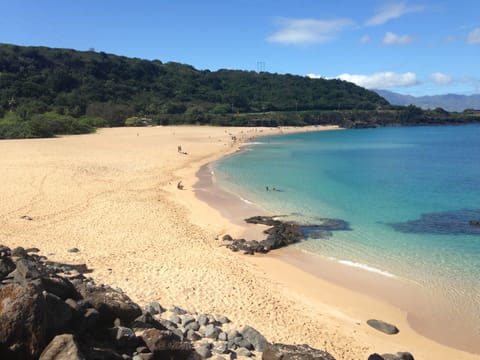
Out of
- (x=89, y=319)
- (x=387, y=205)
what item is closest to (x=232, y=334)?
(x=89, y=319)

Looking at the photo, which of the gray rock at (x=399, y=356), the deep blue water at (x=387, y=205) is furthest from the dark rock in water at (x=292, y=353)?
the deep blue water at (x=387, y=205)

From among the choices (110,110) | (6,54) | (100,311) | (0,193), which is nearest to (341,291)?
(100,311)

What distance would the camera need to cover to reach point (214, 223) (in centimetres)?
2050

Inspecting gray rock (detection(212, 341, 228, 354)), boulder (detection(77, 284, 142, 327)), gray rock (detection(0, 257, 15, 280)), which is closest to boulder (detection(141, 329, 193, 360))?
boulder (detection(77, 284, 142, 327))

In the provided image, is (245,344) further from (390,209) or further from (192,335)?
(390,209)

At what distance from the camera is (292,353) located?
275 inches

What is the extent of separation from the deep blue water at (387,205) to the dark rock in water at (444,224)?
0.16ft

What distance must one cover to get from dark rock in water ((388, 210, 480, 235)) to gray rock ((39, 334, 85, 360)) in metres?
18.0

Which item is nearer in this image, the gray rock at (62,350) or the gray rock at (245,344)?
the gray rock at (62,350)

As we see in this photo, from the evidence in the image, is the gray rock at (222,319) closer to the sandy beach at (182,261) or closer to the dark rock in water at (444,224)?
the sandy beach at (182,261)

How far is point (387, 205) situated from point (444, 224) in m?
4.86

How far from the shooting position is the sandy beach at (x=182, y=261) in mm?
10336

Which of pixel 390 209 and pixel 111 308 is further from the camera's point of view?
pixel 390 209

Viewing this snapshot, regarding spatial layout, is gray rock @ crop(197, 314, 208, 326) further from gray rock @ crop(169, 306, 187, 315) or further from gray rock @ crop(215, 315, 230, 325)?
gray rock @ crop(169, 306, 187, 315)
